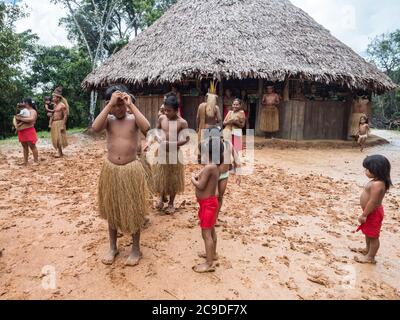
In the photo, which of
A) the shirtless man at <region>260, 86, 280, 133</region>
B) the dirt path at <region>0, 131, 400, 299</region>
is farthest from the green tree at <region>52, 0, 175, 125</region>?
the dirt path at <region>0, 131, 400, 299</region>

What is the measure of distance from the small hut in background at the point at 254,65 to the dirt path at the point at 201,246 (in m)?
4.87

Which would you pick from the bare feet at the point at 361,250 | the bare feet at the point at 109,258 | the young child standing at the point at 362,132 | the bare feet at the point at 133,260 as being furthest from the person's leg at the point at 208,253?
the young child standing at the point at 362,132

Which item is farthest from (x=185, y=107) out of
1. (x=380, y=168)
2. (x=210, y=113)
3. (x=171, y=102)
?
(x=380, y=168)

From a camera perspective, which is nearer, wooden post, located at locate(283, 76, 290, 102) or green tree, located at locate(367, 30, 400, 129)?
wooden post, located at locate(283, 76, 290, 102)

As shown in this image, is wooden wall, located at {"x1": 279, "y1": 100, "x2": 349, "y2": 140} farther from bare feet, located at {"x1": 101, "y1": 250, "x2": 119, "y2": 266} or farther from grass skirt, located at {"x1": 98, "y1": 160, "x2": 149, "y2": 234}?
bare feet, located at {"x1": 101, "y1": 250, "x2": 119, "y2": 266}

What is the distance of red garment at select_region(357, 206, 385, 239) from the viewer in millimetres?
2719

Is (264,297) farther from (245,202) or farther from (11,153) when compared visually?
(11,153)

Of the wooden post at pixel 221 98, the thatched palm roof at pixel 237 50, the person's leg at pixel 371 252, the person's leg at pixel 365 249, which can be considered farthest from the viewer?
the wooden post at pixel 221 98

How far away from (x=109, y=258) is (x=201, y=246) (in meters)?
0.84

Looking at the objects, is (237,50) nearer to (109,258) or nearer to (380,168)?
(380,168)

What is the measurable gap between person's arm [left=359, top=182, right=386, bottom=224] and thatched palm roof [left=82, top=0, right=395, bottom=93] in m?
6.99

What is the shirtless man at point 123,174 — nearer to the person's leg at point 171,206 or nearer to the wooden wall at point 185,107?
the person's leg at point 171,206

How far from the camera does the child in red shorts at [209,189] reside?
255 cm
